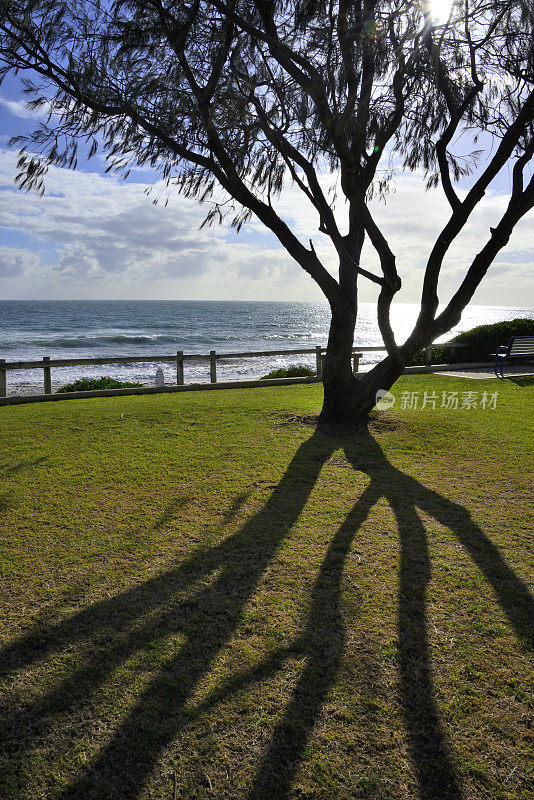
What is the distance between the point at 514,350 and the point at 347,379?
8.02 meters

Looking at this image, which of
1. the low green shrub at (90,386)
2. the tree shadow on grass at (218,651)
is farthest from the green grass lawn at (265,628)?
the low green shrub at (90,386)

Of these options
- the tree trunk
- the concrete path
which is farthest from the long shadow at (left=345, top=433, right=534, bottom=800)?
the concrete path

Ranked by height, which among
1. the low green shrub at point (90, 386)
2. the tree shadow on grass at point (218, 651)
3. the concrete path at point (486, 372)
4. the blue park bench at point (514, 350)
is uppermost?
the blue park bench at point (514, 350)

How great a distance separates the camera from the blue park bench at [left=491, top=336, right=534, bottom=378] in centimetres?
1301

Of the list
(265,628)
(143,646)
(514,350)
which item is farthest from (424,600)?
(514,350)

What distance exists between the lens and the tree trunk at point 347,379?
727 cm

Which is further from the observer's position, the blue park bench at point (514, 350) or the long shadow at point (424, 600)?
the blue park bench at point (514, 350)

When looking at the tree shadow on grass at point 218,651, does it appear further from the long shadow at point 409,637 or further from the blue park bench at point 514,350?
the blue park bench at point 514,350

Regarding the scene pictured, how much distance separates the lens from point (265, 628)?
292cm

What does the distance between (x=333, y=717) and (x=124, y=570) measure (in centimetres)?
183

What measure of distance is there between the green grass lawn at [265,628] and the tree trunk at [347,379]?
4.94 feet

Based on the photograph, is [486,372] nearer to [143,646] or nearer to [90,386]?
[90,386]

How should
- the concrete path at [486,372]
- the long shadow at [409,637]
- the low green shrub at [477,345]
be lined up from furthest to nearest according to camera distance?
the low green shrub at [477,345]
the concrete path at [486,372]
the long shadow at [409,637]

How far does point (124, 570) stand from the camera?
11.8ft
